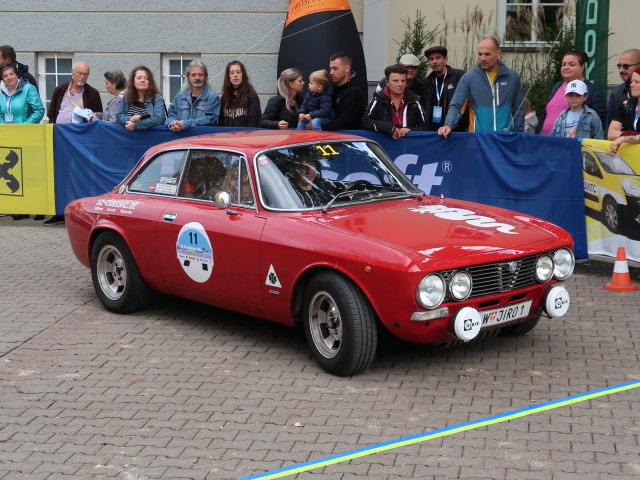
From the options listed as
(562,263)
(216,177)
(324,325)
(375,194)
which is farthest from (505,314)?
(216,177)

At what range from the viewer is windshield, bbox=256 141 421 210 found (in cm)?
755

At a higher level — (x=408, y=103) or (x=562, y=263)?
(x=408, y=103)

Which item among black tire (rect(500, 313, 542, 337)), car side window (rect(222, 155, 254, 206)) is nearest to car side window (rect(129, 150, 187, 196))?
car side window (rect(222, 155, 254, 206))

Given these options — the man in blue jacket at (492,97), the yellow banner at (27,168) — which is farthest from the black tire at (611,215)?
the yellow banner at (27,168)

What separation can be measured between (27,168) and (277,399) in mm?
8256

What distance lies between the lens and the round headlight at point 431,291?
6.46m

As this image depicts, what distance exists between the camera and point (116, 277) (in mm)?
8922

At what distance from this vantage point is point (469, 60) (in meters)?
16.6

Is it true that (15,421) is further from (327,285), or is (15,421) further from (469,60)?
(469,60)

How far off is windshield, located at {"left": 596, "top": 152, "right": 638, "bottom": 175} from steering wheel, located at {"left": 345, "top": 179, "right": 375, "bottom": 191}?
123 inches

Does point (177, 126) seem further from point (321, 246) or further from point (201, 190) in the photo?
point (321, 246)

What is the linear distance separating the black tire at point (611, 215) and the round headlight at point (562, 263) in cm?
281

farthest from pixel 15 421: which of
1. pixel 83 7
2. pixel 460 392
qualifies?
pixel 83 7

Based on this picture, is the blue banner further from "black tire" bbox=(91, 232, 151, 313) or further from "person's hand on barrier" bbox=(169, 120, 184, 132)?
"black tire" bbox=(91, 232, 151, 313)
